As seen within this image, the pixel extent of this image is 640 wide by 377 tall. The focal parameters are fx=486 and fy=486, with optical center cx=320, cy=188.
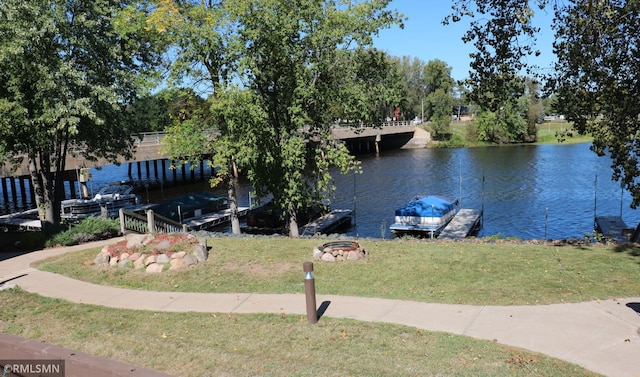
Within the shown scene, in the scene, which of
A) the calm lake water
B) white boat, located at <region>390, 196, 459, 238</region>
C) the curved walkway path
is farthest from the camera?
the calm lake water

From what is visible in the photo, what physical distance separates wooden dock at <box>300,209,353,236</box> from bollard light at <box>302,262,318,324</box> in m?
19.9

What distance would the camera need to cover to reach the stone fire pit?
42.2 ft

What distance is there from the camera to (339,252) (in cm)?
1294

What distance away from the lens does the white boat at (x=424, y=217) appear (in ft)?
90.7

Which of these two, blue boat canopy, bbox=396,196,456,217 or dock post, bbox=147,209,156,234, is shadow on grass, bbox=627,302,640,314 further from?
blue boat canopy, bbox=396,196,456,217

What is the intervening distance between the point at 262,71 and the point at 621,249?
45.2 ft

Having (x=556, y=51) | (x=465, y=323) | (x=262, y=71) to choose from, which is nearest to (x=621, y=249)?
(x=556, y=51)

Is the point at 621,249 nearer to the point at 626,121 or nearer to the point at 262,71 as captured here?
the point at 626,121

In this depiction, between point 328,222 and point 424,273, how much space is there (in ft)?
63.6

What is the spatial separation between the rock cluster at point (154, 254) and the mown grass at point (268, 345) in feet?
10.2

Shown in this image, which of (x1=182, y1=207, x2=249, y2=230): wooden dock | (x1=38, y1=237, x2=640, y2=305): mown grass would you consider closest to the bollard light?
(x1=38, y1=237, x2=640, y2=305): mown grass

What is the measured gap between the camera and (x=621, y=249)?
13.0 m

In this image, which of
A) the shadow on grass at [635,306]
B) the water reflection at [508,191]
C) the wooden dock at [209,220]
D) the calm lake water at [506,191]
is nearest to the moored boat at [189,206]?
the wooden dock at [209,220]

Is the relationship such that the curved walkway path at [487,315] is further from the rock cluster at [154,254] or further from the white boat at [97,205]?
the white boat at [97,205]
